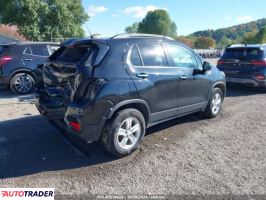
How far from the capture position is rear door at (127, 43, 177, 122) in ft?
14.8

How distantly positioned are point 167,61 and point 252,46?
5.55 meters

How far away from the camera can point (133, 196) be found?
3.44m

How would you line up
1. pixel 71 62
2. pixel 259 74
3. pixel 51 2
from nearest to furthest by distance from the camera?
pixel 71 62
pixel 259 74
pixel 51 2

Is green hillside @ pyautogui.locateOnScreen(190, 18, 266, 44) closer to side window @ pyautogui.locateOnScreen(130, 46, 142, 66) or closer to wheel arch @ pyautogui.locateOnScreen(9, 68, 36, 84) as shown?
wheel arch @ pyautogui.locateOnScreen(9, 68, 36, 84)

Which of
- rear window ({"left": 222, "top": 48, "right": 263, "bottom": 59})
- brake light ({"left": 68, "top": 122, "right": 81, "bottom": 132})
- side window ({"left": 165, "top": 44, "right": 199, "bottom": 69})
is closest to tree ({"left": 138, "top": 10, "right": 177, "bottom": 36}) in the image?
rear window ({"left": 222, "top": 48, "right": 263, "bottom": 59})

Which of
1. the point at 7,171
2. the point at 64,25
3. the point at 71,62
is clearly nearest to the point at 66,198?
the point at 7,171

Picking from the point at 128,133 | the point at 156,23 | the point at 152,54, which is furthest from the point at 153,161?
the point at 156,23

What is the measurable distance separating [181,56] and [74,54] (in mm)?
2017

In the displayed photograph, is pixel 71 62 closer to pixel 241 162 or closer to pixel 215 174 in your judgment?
pixel 215 174

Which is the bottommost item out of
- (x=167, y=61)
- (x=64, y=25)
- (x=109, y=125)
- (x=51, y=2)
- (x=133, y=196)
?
(x=133, y=196)

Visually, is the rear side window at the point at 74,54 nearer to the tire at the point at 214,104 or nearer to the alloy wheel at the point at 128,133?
the alloy wheel at the point at 128,133

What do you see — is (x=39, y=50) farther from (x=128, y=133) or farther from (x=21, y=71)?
(x=128, y=133)

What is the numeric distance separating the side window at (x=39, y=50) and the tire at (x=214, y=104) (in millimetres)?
5580

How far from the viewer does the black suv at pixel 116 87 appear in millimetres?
4039
